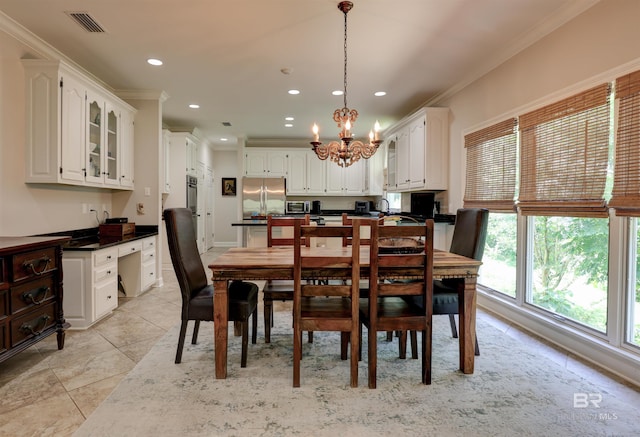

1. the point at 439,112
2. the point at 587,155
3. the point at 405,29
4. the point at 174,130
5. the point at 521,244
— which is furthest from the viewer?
the point at 174,130

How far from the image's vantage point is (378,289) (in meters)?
2.05

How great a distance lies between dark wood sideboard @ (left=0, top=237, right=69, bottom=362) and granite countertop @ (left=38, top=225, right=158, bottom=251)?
0.55 m

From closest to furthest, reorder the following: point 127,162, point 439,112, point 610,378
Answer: point 610,378 < point 127,162 < point 439,112

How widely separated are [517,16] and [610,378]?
2.68 metres

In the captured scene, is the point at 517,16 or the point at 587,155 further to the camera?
the point at 517,16

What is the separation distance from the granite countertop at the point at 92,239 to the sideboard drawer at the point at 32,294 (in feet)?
1.93

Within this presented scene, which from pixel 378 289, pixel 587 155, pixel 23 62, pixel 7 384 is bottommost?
pixel 7 384

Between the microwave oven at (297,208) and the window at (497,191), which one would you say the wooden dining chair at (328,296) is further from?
the microwave oven at (297,208)

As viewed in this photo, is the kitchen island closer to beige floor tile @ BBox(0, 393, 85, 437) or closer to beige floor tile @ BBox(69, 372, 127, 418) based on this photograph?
beige floor tile @ BBox(69, 372, 127, 418)

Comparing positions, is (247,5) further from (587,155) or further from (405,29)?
(587,155)

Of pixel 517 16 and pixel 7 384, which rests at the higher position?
pixel 517 16

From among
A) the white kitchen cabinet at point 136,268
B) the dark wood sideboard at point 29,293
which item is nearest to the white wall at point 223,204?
the white kitchen cabinet at point 136,268

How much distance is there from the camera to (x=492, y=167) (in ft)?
11.6

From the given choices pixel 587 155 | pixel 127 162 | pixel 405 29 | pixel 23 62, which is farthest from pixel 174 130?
pixel 587 155
